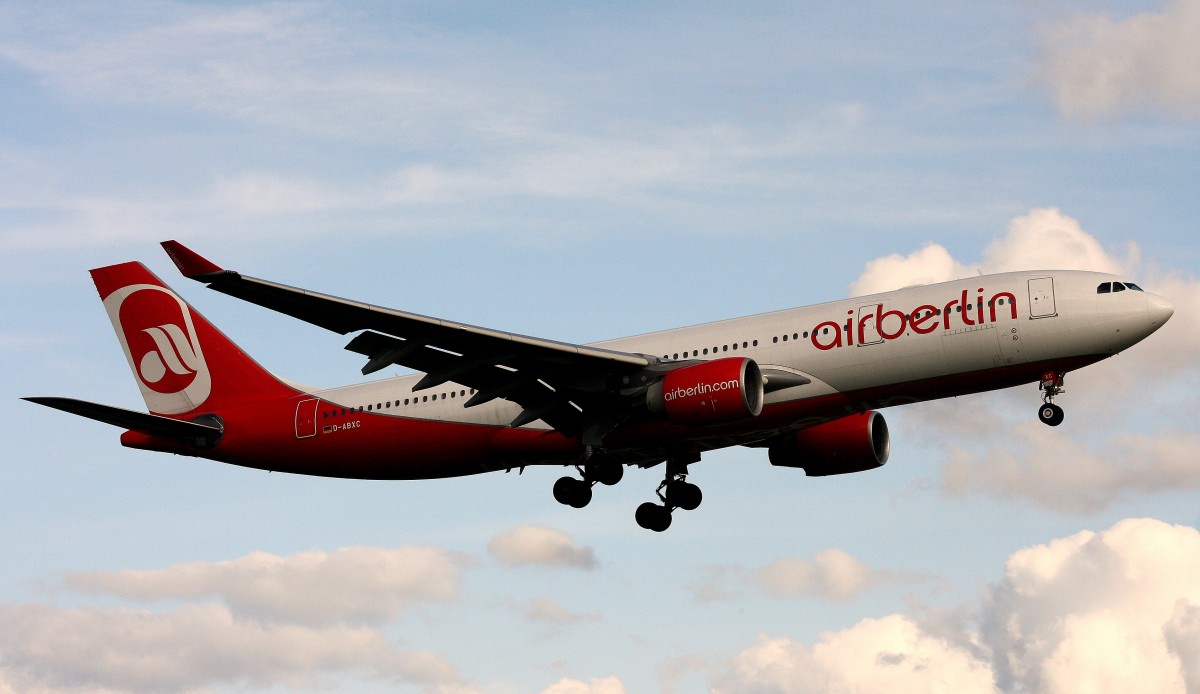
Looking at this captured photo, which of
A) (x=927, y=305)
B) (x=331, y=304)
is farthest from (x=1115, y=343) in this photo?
(x=331, y=304)

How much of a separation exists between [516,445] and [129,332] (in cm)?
1412

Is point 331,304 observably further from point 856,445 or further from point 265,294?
point 856,445

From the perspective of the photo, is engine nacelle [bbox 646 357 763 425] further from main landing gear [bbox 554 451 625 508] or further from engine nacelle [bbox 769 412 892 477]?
engine nacelle [bbox 769 412 892 477]

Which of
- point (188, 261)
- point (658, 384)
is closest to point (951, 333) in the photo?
point (658, 384)

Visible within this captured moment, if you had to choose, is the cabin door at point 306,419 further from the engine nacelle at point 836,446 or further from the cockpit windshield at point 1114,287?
the cockpit windshield at point 1114,287

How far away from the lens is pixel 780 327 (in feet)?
119

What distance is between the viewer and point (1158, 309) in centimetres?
3416

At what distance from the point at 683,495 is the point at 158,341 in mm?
16596

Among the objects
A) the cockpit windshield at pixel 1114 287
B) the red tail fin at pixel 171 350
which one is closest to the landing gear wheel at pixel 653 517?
the red tail fin at pixel 171 350

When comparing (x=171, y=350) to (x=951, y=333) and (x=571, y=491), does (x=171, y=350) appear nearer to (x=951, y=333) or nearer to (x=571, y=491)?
(x=571, y=491)

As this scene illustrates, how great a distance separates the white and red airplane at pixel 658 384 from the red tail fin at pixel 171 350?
1422 mm

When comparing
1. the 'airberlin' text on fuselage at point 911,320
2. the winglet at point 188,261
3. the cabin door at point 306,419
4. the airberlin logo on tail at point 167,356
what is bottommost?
the winglet at point 188,261

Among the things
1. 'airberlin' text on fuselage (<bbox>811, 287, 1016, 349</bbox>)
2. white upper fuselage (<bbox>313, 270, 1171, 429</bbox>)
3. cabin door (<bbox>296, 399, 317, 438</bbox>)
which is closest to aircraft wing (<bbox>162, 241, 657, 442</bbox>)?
white upper fuselage (<bbox>313, 270, 1171, 429</bbox>)

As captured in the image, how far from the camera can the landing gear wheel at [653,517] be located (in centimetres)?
4172
